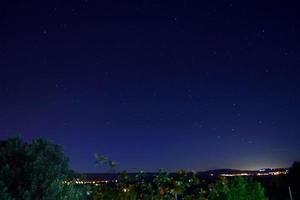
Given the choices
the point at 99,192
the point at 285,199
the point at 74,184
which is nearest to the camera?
the point at 74,184

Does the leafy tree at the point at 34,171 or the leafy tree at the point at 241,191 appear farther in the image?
the leafy tree at the point at 241,191

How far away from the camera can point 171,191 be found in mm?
11328

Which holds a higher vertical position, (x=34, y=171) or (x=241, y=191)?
(x=241, y=191)

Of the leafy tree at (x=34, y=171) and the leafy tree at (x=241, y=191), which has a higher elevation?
the leafy tree at (x=241, y=191)

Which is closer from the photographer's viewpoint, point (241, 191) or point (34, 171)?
point (34, 171)

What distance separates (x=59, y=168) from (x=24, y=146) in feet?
1.93

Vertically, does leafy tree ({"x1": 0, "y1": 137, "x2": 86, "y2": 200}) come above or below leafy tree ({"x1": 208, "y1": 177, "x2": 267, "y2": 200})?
below

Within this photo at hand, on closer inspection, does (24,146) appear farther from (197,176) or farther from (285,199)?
(285,199)

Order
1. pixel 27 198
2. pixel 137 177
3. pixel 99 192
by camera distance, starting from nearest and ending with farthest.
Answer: pixel 27 198, pixel 99 192, pixel 137 177

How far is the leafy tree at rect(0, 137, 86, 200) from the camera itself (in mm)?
6664

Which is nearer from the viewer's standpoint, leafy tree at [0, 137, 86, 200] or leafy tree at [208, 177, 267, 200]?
leafy tree at [0, 137, 86, 200]

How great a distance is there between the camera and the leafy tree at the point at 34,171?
6.66 m

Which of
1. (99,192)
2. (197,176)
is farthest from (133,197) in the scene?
(197,176)

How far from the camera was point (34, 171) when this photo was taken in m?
6.80
